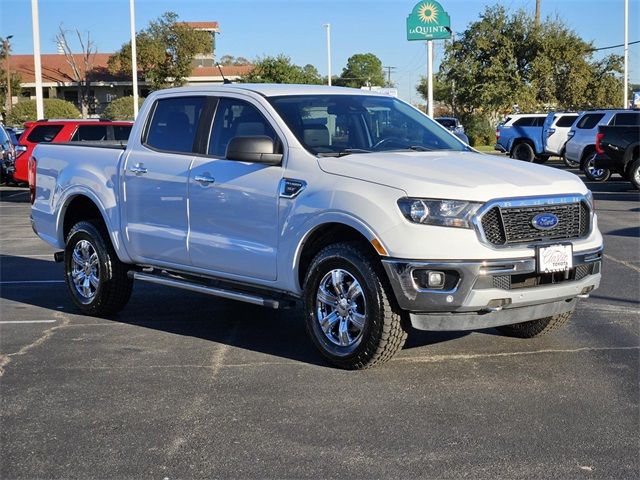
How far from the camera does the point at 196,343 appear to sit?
22.3ft

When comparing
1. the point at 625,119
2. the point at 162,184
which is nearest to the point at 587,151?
the point at 625,119

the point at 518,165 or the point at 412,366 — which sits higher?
the point at 518,165

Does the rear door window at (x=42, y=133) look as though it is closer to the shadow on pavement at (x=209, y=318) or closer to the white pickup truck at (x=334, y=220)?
the shadow on pavement at (x=209, y=318)

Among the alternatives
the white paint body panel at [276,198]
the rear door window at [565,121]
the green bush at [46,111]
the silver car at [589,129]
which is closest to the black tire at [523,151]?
the rear door window at [565,121]

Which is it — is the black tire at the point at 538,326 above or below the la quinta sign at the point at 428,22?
below

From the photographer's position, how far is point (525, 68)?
48531 mm

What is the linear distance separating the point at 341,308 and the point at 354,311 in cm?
10

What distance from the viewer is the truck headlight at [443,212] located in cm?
537

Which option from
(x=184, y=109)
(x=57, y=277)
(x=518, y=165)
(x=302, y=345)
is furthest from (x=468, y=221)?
(x=57, y=277)

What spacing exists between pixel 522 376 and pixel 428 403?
90cm

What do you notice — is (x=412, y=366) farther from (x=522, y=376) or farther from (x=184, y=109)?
(x=184, y=109)

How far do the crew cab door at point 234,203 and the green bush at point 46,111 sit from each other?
43.2m

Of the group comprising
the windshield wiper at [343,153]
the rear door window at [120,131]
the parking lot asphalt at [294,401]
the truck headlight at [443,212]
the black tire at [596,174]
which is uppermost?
the rear door window at [120,131]

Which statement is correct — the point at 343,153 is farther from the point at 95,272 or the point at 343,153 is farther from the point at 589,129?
the point at 589,129
